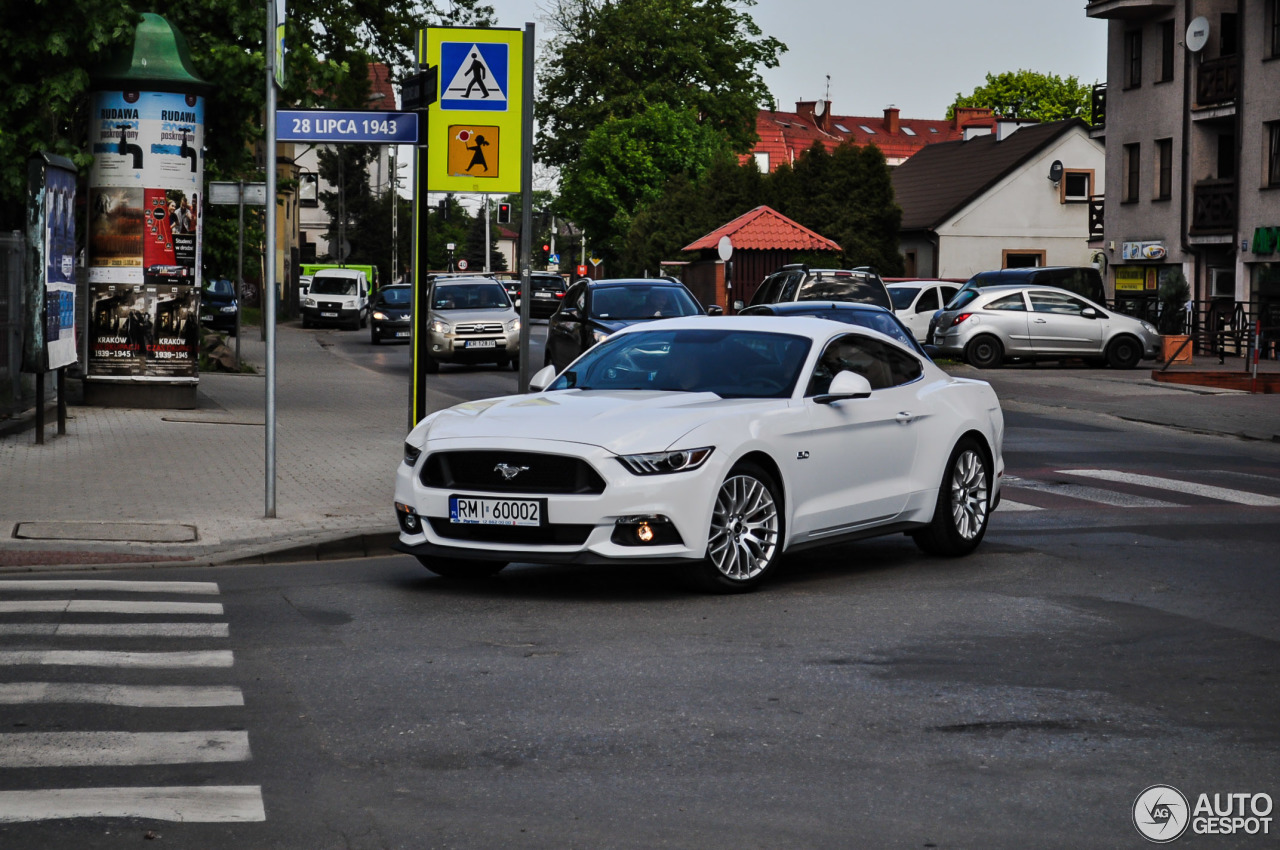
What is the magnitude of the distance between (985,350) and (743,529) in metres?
27.0

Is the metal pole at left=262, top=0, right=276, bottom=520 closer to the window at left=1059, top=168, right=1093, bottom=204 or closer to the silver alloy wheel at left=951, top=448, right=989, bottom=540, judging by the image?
the silver alloy wheel at left=951, top=448, right=989, bottom=540

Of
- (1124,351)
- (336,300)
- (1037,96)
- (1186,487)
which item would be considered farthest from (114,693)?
(1037,96)

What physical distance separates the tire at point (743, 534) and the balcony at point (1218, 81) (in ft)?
123

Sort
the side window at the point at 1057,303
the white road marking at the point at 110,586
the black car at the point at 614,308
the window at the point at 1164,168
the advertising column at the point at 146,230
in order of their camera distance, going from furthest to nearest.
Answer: the window at the point at 1164,168, the side window at the point at 1057,303, the black car at the point at 614,308, the advertising column at the point at 146,230, the white road marking at the point at 110,586

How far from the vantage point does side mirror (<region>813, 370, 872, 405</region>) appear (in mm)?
9523

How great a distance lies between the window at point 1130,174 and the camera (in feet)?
160

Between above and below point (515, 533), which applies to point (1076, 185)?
above

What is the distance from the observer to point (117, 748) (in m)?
5.79

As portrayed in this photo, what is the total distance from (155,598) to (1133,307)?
41.1 m

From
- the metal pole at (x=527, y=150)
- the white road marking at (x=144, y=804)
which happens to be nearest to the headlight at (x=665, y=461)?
the white road marking at (x=144, y=804)

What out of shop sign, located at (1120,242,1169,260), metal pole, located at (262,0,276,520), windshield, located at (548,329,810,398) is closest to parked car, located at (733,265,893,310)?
shop sign, located at (1120,242,1169,260)

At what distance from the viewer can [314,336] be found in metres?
52.0

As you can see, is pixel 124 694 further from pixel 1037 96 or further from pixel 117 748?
pixel 1037 96

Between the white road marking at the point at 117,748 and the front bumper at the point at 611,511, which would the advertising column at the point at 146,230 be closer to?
the front bumper at the point at 611,511
